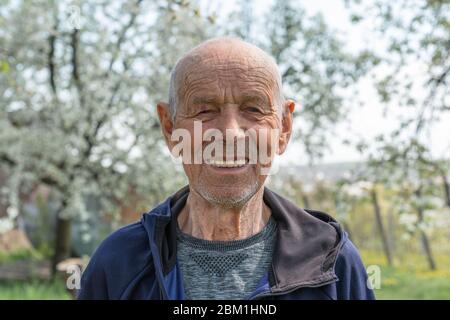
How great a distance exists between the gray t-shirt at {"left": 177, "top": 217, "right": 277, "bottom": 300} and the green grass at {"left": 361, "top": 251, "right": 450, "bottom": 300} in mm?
5716

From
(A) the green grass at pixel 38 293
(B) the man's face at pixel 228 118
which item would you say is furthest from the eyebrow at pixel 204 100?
(A) the green grass at pixel 38 293

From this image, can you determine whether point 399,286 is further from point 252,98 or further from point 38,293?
point 252,98

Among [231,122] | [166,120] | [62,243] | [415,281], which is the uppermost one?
[62,243]

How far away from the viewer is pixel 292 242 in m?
1.68

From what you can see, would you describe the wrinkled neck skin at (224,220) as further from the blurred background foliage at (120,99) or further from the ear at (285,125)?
the blurred background foliage at (120,99)

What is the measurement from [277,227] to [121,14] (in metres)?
8.65

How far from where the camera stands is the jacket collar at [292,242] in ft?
5.16

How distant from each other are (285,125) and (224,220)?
1.33 feet

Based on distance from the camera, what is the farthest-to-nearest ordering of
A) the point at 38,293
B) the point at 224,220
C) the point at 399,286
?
the point at 399,286 → the point at 38,293 → the point at 224,220

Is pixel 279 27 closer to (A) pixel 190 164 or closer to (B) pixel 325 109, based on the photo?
(B) pixel 325 109

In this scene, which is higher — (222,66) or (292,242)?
(222,66)

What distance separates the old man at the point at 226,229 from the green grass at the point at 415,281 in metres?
5.68

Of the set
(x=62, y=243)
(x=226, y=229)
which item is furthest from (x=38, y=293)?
(x=226, y=229)

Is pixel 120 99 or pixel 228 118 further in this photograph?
pixel 120 99
